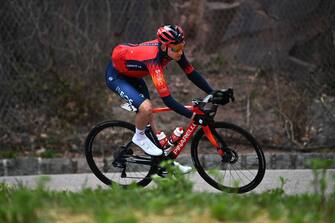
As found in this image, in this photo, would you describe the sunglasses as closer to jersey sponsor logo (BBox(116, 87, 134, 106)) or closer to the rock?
jersey sponsor logo (BBox(116, 87, 134, 106))

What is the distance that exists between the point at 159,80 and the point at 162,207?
262 cm

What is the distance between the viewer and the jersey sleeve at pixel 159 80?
7992 millimetres

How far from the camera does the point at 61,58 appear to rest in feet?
40.1

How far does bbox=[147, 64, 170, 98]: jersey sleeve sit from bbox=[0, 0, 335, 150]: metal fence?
3.96 metres

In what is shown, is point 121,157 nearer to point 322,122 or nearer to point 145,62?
point 145,62

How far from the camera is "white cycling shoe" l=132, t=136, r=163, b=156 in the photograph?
27.7 ft

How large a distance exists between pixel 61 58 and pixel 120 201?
661 cm

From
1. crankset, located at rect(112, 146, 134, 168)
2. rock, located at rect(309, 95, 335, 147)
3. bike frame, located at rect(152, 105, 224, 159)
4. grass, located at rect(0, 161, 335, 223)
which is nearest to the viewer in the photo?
grass, located at rect(0, 161, 335, 223)

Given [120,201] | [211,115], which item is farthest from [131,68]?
[120,201]

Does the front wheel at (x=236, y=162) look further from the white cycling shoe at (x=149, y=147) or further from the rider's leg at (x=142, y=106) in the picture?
the rider's leg at (x=142, y=106)

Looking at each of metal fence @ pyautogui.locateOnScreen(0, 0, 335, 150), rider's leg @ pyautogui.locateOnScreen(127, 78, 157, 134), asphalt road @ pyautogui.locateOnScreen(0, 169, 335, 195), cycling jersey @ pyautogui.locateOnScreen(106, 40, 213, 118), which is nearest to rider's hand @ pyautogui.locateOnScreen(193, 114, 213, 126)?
cycling jersey @ pyautogui.locateOnScreen(106, 40, 213, 118)

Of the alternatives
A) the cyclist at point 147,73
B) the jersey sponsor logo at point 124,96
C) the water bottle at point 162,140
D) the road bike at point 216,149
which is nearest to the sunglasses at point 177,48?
the cyclist at point 147,73

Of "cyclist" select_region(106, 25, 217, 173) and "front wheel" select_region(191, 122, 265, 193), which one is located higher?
"cyclist" select_region(106, 25, 217, 173)

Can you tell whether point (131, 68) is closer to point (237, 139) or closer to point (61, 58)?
point (237, 139)
